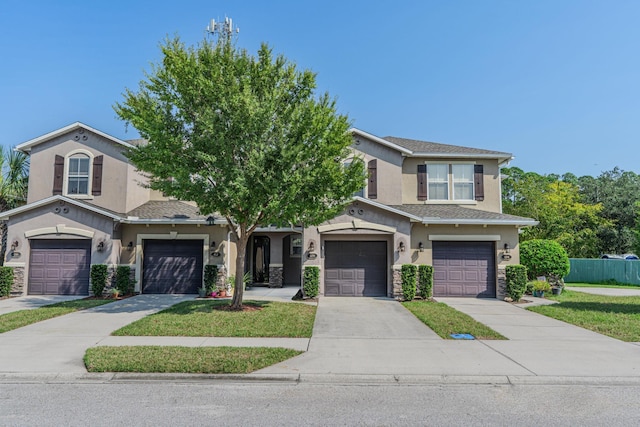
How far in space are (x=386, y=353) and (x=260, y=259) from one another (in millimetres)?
15374

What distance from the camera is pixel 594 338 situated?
30.8 ft

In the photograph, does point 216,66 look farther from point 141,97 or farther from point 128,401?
point 128,401

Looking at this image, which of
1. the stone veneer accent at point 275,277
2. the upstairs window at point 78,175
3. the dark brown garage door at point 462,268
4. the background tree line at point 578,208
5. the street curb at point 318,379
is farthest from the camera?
the background tree line at point 578,208

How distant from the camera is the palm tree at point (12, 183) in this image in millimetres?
18281

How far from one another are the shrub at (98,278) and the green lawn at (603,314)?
15234mm

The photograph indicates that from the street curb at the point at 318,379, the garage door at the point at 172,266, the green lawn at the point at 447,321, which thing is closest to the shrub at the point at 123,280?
the garage door at the point at 172,266

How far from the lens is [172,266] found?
16.7 m

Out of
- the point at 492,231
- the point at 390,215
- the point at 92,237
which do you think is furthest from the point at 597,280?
the point at 92,237

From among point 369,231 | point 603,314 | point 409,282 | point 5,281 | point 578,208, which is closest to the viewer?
point 603,314

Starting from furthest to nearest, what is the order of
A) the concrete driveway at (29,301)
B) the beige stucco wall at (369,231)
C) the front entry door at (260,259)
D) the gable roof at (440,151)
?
the front entry door at (260,259) → the gable roof at (440,151) → the beige stucco wall at (369,231) → the concrete driveway at (29,301)

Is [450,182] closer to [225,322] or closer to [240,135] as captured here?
[240,135]

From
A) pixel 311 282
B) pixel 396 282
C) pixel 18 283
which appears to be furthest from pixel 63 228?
pixel 396 282

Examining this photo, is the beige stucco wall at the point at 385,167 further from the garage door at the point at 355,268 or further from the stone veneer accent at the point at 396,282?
the stone veneer accent at the point at 396,282

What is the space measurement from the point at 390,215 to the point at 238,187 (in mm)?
7207
